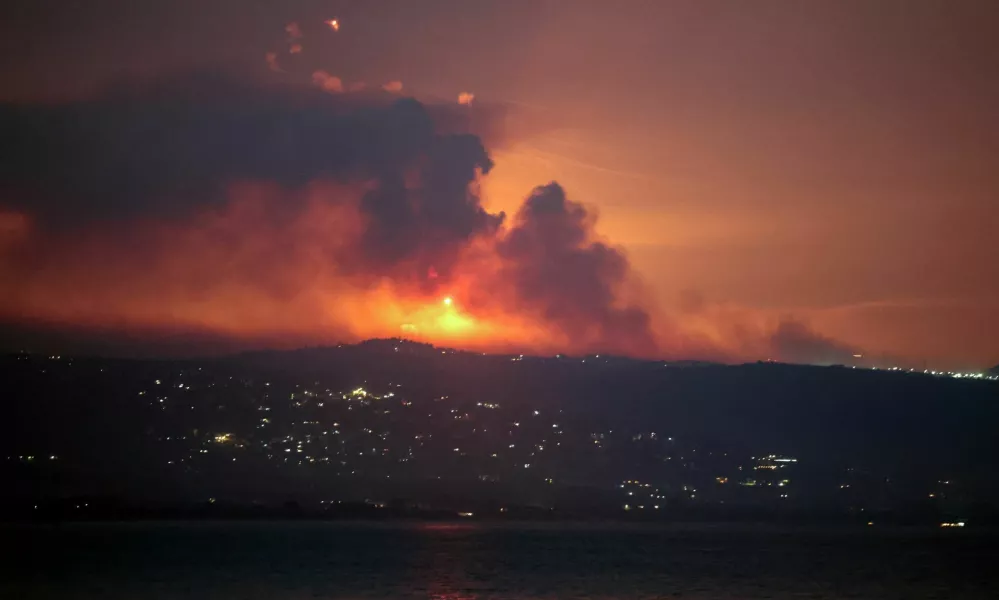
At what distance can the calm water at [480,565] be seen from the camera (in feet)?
225

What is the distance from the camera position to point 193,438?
516ft

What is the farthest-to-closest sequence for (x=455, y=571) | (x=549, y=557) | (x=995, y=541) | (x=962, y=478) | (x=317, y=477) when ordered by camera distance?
1. (x=962, y=478)
2. (x=317, y=477)
3. (x=995, y=541)
4. (x=549, y=557)
5. (x=455, y=571)

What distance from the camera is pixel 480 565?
290 feet

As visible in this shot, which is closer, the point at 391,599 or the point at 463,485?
the point at 391,599

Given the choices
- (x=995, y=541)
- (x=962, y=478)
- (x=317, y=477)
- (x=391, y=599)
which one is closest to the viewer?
(x=391, y=599)

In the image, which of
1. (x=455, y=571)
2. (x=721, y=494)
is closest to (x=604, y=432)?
(x=721, y=494)

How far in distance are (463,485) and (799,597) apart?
341 feet

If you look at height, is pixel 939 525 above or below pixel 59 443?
below

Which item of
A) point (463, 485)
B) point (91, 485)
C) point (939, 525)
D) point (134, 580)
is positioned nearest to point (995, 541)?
point (939, 525)

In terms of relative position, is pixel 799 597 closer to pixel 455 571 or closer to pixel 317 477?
pixel 455 571

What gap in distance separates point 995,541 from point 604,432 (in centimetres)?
5864

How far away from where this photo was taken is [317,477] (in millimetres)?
163500

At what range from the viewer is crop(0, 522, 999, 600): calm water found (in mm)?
68688

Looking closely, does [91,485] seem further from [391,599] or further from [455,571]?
[391,599]
